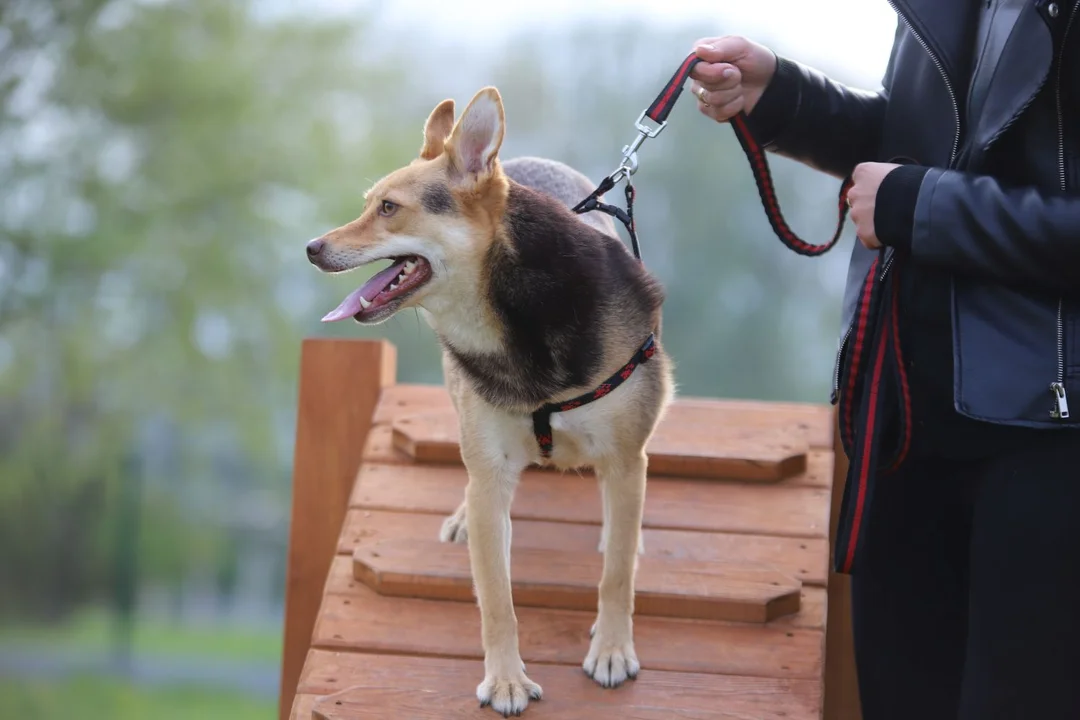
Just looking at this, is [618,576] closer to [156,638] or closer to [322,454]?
[322,454]

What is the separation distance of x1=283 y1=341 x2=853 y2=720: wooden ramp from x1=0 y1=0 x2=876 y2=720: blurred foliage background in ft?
→ 23.7

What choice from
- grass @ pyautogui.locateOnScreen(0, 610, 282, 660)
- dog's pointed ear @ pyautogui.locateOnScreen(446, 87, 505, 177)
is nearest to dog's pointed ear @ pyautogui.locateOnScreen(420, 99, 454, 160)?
dog's pointed ear @ pyautogui.locateOnScreen(446, 87, 505, 177)

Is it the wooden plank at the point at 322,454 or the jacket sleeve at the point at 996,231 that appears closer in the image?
the jacket sleeve at the point at 996,231

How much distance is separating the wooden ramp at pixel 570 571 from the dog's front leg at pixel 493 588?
0.06 meters

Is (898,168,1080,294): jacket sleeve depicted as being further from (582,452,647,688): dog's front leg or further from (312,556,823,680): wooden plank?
(312,556,823,680): wooden plank

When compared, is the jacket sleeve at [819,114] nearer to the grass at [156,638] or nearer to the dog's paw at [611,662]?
the dog's paw at [611,662]

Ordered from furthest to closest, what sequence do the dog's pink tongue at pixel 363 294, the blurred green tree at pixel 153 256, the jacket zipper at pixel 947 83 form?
the blurred green tree at pixel 153 256 < the dog's pink tongue at pixel 363 294 < the jacket zipper at pixel 947 83

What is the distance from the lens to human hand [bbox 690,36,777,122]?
2070mm

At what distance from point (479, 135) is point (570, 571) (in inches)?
44.6

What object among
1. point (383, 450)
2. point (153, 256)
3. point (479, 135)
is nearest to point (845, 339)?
point (479, 135)

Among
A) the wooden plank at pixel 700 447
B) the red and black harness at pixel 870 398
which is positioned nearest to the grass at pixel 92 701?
the wooden plank at pixel 700 447

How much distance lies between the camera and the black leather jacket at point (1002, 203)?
1.54m

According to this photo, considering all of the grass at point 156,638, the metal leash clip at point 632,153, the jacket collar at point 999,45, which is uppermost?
the jacket collar at point 999,45

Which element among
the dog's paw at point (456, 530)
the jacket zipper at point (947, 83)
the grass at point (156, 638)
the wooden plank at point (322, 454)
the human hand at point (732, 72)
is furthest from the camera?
the grass at point (156, 638)
